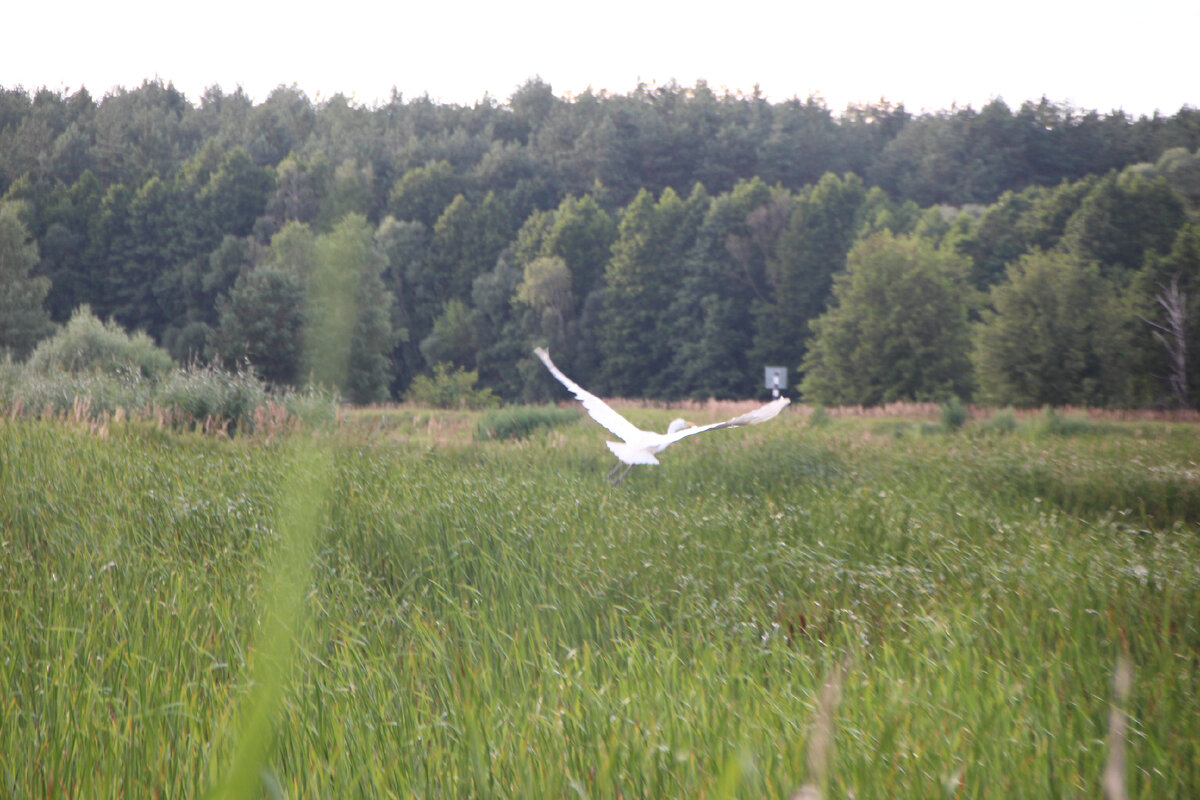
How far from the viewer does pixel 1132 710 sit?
290cm

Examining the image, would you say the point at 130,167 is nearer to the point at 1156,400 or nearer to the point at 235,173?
the point at 235,173

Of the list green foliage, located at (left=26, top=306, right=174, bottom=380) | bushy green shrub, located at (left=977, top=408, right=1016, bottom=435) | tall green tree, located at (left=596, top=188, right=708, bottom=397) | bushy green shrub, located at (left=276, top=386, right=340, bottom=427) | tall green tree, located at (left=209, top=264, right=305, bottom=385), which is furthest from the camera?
tall green tree, located at (left=596, top=188, right=708, bottom=397)

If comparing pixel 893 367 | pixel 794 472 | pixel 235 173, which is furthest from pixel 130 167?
pixel 794 472

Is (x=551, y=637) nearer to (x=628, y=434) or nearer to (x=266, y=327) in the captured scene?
(x=628, y=434)

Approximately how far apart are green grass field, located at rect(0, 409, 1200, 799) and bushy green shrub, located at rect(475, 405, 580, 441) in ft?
29.5

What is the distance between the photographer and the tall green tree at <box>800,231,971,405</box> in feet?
110

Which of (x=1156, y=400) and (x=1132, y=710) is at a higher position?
(x=1132, y=710)

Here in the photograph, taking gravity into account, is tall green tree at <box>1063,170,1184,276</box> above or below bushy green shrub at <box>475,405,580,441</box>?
above

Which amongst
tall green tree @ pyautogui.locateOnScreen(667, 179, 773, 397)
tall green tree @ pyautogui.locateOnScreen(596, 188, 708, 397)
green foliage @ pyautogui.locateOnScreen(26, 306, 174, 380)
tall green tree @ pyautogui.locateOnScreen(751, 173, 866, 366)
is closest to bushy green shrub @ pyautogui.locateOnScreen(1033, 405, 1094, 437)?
green foliage @ pyautogui.locateOnScreen(26, 306, 174, 380)

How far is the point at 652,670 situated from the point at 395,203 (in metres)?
52.3

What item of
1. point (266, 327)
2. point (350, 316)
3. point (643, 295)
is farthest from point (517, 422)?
point (643, 295)

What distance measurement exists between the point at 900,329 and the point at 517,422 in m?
20.6

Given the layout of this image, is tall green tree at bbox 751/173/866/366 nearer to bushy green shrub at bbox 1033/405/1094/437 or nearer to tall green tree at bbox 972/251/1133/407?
tall green tree at bbox 972/251/1133/407

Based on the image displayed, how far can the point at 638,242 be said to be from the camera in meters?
45.8
